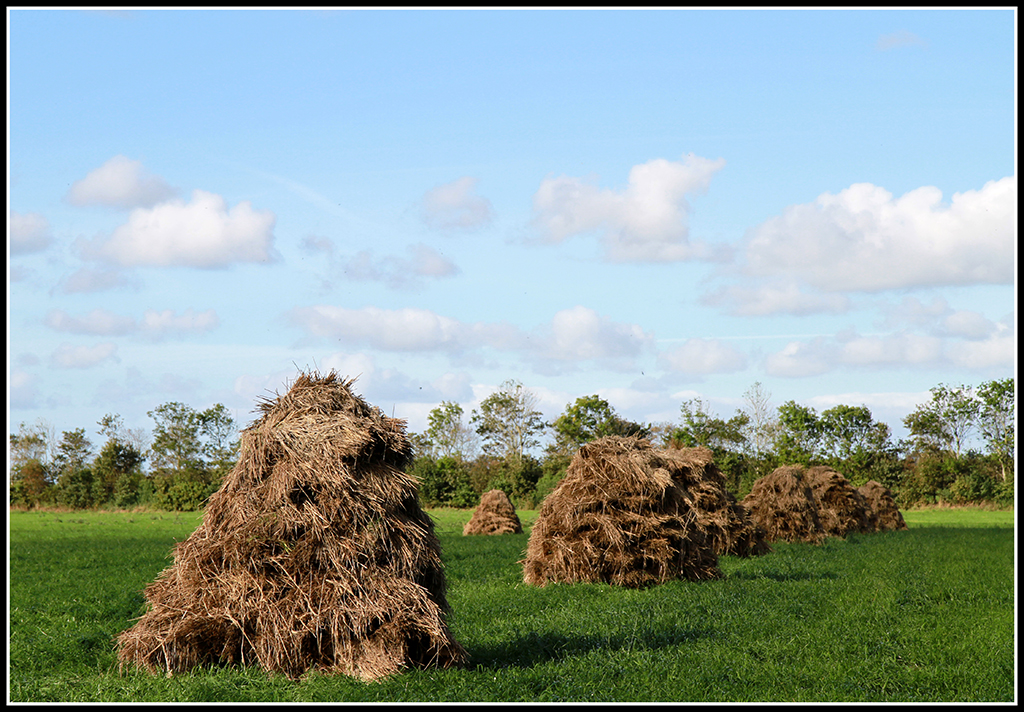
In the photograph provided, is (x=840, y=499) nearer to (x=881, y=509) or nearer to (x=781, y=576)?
(x=881, y=509)

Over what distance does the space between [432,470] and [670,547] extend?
146 feet

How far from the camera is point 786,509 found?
3584cm

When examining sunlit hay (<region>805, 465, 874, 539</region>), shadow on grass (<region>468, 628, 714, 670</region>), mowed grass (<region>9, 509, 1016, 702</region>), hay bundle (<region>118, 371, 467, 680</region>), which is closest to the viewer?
mowed grass (<region>9, 509, 1016, 702</region>)

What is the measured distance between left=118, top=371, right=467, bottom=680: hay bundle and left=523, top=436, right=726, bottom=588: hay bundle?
29.8ft

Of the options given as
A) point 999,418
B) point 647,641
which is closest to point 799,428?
point 999,418

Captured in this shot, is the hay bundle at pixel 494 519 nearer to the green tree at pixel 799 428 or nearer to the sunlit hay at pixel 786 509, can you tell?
the sunlit hay at pixel 786 509

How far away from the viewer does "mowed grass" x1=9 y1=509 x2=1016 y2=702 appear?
353 inches

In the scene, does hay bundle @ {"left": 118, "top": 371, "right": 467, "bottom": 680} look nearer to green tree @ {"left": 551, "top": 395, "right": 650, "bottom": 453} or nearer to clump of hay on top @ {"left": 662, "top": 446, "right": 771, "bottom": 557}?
clump of hay on top @ {"left": 662, "top": 446, "right": 771, "bottom": 557}

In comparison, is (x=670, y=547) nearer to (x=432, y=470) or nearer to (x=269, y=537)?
(x=269, y=537)

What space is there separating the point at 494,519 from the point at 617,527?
20.9 m

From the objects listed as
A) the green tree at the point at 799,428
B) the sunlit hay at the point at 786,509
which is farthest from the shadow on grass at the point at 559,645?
the green tree at the point at 799,428

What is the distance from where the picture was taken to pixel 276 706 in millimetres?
8023

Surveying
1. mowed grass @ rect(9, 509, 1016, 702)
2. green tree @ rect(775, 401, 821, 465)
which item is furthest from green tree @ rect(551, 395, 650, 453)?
mowed grass @ rect(9, 509, 1016, 702)

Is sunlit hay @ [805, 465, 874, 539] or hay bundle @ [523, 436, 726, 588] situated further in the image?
sunlit hay @ [805, 465, 874, 539]
